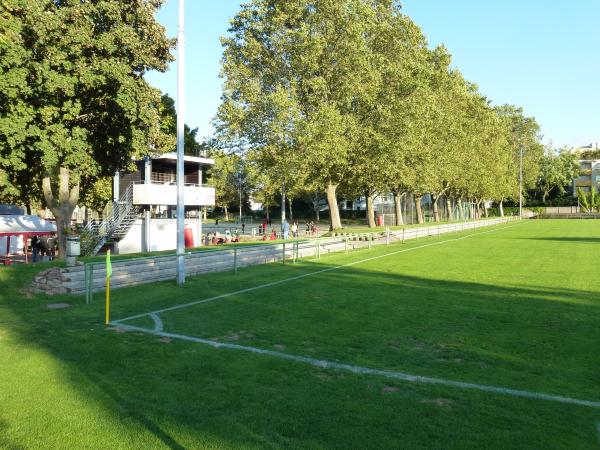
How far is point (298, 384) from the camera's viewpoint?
6.38m

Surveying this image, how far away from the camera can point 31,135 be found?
19.6 meters

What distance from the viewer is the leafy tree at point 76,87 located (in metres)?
18.8

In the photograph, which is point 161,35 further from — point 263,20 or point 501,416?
point 501,416

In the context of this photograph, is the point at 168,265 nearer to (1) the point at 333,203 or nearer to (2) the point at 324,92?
(2) the point at 324,92

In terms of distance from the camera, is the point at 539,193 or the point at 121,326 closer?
the point at 121,326

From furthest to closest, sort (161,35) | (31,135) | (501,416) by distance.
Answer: (161,35)
(31,135)
(501,416)

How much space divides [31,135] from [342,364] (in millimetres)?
17195

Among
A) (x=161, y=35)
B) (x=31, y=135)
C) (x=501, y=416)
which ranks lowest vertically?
(x=501, y=416)

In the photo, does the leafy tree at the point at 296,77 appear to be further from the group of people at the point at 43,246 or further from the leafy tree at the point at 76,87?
the group of people at the point at 43,246

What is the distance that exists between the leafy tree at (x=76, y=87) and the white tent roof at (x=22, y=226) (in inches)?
108

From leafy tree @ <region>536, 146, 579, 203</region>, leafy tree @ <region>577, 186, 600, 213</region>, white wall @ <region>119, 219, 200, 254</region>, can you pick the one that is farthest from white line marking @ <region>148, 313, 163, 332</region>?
leafy tree @ <region>536, 146, 579, 203</region>

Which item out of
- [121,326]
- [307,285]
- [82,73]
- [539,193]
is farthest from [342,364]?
[539,193]

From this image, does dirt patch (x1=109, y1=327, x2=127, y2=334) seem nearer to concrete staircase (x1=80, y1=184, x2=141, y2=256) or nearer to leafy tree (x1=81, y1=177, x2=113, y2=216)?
concrete staircase (x1=80, y1=184, x2=141, y2=256)

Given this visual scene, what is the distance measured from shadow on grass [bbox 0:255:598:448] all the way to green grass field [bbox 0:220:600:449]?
0.08ft
